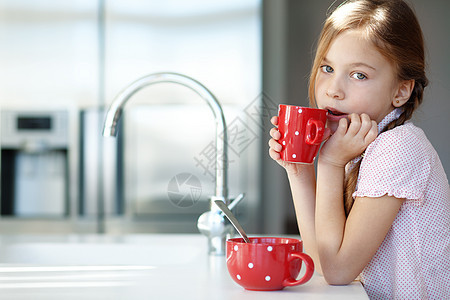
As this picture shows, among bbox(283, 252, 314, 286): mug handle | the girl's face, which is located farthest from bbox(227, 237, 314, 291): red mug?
the girl's face

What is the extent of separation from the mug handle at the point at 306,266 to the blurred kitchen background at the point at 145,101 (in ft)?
5.75

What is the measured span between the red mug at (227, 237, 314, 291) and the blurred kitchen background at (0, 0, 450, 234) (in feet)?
5.72

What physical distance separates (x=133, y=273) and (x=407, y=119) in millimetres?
554

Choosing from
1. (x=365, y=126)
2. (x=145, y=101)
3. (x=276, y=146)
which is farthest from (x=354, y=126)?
(x=145, y=101)

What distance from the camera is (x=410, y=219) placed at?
0.94 m

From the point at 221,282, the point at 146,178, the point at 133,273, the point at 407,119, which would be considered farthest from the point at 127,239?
the point at 146,178

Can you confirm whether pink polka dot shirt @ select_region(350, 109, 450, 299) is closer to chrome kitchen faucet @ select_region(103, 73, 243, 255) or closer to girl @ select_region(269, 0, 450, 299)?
girl @ select_region(269, 0, 450, 299)

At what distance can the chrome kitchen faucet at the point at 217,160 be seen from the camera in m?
1.18

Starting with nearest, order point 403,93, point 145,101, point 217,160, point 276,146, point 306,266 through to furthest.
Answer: point 306,266
point 276,146
point 403,93
point 217,160
point 145,101

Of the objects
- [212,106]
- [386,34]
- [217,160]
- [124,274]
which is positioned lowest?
[124,274]

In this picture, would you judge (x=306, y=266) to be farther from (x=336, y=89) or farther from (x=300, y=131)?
(x=336, y=89)

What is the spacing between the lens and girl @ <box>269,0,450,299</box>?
913 millimetres

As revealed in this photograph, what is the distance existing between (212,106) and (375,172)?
44cm

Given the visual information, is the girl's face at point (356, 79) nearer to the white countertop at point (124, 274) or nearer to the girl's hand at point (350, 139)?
the girl's hand at point (350, 139)
